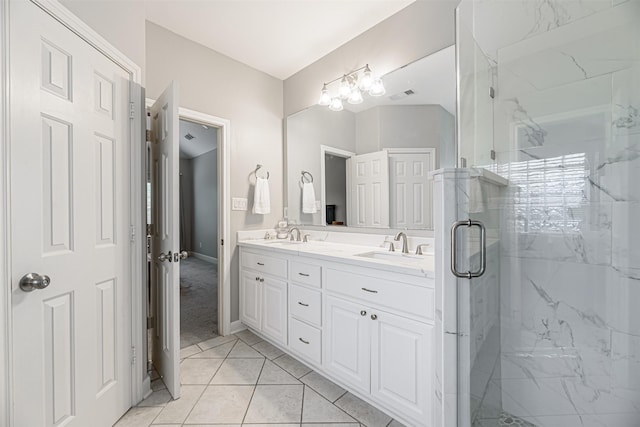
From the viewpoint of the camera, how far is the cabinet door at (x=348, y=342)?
1572mm

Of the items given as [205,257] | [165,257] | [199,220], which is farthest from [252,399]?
[199,220]

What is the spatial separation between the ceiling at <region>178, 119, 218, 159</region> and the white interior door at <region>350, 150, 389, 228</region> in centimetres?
315

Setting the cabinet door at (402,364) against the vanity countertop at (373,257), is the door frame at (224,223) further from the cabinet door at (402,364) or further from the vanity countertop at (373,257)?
the cabinet door at (402,364)

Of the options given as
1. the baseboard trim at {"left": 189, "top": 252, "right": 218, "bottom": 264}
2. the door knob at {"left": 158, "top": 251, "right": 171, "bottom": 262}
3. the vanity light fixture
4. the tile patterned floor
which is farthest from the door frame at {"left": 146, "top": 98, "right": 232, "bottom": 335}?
the baseboard trim at {"left": 189, "top": 252, "right": 218, "bottom": 264}

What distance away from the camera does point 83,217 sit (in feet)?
4.25

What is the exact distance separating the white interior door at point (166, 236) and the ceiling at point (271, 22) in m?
0.79

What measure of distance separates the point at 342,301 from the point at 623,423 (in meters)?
1.34

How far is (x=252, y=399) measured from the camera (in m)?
1.65

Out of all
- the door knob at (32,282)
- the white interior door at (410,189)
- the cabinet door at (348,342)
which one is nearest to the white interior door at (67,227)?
the door knob at (32,282)

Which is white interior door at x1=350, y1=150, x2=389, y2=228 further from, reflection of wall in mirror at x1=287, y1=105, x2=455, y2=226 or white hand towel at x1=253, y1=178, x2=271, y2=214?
white hand towel at x1=253, y1=178, x2=271, y2=214

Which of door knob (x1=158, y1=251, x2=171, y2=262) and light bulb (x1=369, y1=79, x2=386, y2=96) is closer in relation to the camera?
door knob (x1=158, y1=251, x2=171, y2=262)

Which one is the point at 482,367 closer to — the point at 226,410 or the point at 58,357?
the point at 226,410

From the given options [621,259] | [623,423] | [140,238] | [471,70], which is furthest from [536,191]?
[140,238]

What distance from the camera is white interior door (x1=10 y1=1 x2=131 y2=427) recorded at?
1034 mm
